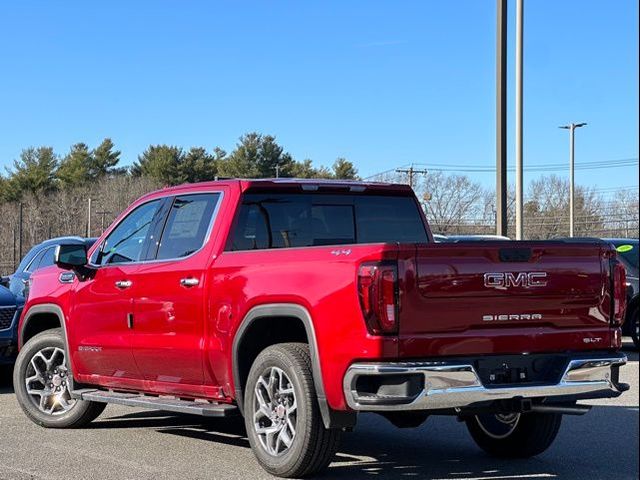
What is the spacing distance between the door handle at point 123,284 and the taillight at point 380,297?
105 inches

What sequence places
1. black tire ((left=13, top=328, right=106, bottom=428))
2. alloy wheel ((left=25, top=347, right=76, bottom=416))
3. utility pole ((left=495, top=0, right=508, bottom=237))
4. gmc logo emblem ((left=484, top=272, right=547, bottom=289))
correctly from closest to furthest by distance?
1. gmc logo emblem ((left=484, top=272, right=547, bottom=289))
2. black tire ((left=13, top=328, right=106, bottom=428))
3. alloy wheel ((left=25, top=347, right=76, bottom=416))
4. utility pole ((left=495, top=0, right=508, bottom=237))

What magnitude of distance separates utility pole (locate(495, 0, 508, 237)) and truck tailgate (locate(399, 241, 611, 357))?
8836 mm

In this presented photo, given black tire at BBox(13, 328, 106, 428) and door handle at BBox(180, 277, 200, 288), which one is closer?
door handle at BBox(180, 277, 200, 288)

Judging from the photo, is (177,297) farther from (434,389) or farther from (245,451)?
A: (434,389)

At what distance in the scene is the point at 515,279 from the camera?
5.71 meters

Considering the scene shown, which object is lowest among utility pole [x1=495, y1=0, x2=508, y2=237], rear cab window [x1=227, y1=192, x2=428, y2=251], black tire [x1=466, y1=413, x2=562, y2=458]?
black tire [x1=466, y1=413, x2=562, y2=458]

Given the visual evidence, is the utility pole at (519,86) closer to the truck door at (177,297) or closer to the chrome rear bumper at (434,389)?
the truck door at (177,297)

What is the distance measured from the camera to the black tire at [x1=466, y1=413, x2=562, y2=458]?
6.83 metres

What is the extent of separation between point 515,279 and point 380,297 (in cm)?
90

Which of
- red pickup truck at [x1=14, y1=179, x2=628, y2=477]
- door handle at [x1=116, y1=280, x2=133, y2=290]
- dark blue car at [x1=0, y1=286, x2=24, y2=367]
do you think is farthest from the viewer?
dark blue car at [x1=0, y1=286, x2=24, y2=367]

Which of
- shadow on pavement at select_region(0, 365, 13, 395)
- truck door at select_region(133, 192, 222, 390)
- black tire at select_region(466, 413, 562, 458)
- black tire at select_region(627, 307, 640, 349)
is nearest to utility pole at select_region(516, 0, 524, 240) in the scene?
black tire at select_region(627, 307, 640, 349)

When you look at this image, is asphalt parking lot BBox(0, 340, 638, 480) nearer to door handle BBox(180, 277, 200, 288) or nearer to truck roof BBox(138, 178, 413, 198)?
door handle BBox(180, 277, 200, 288)

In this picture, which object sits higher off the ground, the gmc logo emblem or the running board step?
the gmc logo emblem

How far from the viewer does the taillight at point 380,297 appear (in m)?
5.37
